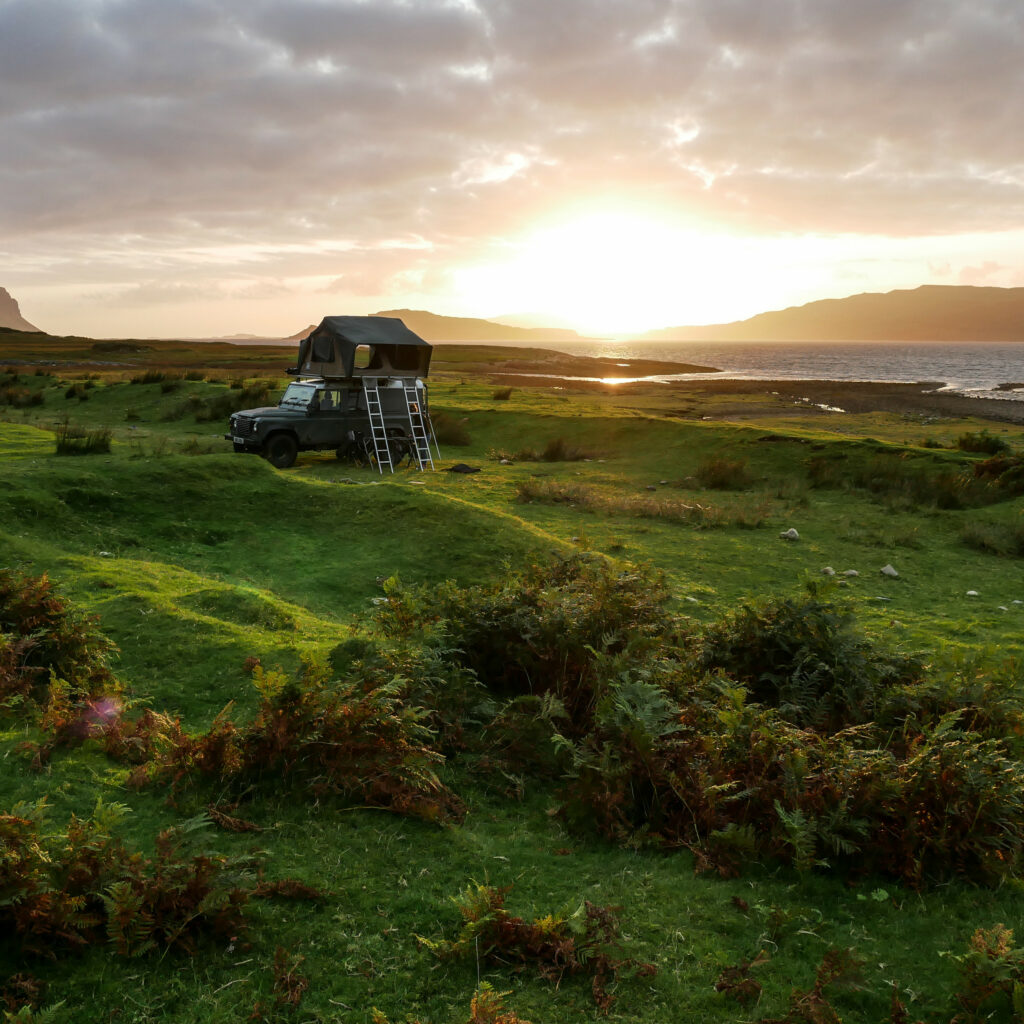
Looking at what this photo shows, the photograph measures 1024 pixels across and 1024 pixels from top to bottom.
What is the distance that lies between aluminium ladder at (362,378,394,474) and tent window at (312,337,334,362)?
157cm

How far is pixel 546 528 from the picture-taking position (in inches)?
677

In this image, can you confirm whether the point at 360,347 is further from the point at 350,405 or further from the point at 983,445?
the point at 983,445

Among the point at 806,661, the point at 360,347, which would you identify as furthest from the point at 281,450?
the point at 806,661

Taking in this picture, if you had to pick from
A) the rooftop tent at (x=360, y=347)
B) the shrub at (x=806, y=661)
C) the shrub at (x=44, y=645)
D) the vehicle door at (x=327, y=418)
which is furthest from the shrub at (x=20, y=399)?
the shrub at (x=806, y=661)

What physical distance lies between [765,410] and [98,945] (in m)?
53.2

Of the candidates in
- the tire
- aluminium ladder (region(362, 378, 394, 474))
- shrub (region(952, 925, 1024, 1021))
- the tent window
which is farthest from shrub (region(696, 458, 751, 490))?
shrub (region(952, 925, 1024, 1021))

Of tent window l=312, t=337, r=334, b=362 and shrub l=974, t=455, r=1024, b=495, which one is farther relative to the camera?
tent window l=312, t=337, r=334, b=362

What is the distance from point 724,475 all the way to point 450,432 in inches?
494

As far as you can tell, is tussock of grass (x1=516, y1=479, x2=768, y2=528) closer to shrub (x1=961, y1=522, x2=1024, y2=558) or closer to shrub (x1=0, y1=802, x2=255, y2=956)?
shrub (x1=961, y1=522, x2=1024, y2=558)

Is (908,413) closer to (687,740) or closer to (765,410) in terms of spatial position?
(765,410)

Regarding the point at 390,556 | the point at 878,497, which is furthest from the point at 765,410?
the point at 390,556

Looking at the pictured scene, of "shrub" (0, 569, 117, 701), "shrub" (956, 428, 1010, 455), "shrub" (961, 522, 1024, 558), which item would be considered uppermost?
"shrub" (956, 428, 1010, 455)

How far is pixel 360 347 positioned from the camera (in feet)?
87.3

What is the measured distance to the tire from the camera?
24.7 meters
